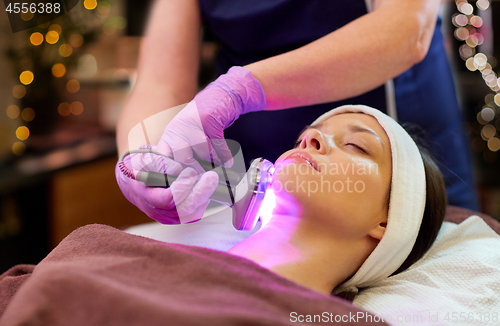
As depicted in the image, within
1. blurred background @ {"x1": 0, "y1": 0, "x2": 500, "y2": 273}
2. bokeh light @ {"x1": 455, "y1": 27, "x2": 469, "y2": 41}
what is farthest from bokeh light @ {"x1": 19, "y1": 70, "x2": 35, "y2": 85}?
bokeh light @ {"x1": 455, "y1": 27, "x2": 469, "y2": 41}

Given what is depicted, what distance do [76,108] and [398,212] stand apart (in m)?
2.24

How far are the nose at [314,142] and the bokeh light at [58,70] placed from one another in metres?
1.82

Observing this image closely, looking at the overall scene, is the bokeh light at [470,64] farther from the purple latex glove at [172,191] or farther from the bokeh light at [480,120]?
the purple latex glove at [172,191]

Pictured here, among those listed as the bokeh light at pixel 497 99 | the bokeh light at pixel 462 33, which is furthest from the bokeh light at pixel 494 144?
the bokeh light at pixel 462 33

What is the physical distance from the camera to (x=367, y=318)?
637 millimetres

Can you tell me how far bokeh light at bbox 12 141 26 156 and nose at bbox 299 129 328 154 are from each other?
1786 mm

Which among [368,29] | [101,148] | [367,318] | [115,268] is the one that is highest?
[368,29]

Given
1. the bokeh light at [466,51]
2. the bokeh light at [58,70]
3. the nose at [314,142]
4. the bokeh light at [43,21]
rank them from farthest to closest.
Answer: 1. the bokeh light at [466,51]
2. the bokeh light at [58,70]
3. the bokeh light at [43,21]
4. the nose at [314,142]

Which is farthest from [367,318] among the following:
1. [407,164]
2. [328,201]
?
[407,164]

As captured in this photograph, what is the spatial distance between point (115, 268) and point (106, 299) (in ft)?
0.30

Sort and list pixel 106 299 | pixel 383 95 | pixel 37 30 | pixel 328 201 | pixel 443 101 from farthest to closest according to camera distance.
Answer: pixel 37 30, pixel 443 101, pixel 383 95, pixel 328 201, pixel 106 299

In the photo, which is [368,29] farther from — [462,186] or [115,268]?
[115,268]

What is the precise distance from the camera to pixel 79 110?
2535 millimetres

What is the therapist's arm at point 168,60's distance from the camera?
3.65 feet
